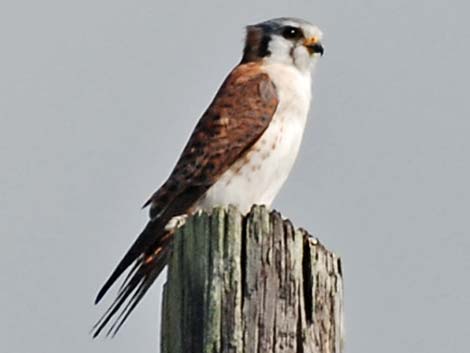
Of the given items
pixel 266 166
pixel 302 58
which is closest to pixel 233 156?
pixel 266 166

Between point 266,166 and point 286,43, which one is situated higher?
point 286,43

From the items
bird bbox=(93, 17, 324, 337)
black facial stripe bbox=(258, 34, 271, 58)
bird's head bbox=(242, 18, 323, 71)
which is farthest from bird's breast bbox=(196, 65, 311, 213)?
black facial stripe bbox=(258, 34, 271, 58)

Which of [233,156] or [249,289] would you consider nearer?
[249,289]

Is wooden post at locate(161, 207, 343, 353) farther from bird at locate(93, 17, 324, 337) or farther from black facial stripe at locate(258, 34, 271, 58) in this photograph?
black facial stripe at locate(258, 34, 271, 58)

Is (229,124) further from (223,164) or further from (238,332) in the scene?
(238,332)

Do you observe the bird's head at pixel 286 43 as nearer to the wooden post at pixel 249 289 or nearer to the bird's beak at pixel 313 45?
the bird's beak at pixel 313 45

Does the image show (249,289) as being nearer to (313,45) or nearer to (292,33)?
(313,45)

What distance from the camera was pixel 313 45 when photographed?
26.0 feet

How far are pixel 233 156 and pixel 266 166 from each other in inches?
8.0

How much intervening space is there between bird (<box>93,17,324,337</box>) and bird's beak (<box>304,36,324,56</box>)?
35 cm

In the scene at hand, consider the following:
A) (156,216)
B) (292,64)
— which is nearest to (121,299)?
(156,216)

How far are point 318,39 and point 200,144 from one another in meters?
1.52

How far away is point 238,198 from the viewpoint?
666 cm

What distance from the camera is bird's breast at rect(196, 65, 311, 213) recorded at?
21.9ft
